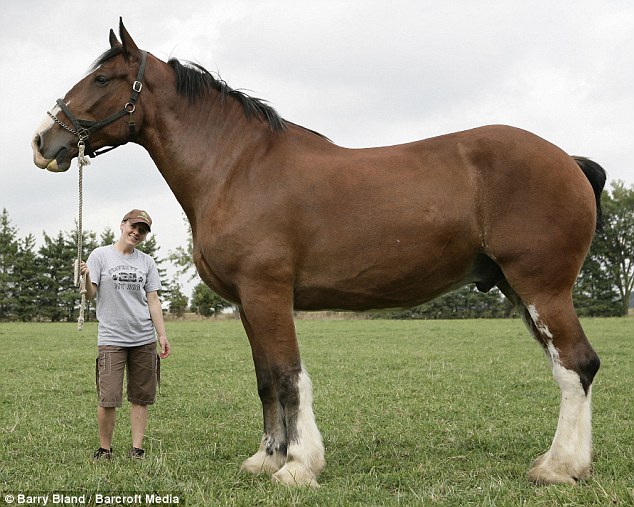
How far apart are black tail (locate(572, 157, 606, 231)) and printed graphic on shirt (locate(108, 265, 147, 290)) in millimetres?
4228

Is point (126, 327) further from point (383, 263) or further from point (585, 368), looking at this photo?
point (585, 368)

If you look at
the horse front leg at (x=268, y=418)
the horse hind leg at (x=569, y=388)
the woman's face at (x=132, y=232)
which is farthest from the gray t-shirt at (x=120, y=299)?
the horse hind leg at (x=569, y=388)

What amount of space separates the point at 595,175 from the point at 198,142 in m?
3.46

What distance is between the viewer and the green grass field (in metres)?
4.18

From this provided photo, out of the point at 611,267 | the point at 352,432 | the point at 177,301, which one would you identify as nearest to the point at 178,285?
the point at 177,301

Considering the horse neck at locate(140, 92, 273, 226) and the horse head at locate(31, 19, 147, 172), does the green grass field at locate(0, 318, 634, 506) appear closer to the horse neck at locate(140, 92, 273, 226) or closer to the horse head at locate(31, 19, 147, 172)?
the horse neck at locate(140, 92, 273, 226)

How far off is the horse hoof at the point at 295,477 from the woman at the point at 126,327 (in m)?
1.74

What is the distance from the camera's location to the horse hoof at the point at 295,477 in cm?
433

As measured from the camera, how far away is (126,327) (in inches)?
225

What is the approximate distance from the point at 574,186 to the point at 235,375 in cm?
795

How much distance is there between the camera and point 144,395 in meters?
5.72

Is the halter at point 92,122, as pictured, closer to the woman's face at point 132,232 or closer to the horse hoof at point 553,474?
the woman's face at point 132,232

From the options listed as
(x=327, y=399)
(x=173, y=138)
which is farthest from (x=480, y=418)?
(x=173, y=138)

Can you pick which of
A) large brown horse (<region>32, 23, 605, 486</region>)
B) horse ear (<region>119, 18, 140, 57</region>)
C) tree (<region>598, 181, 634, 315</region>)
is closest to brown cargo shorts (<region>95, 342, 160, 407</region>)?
large brown horse (<region>32, 23, 605, 486</region>)
